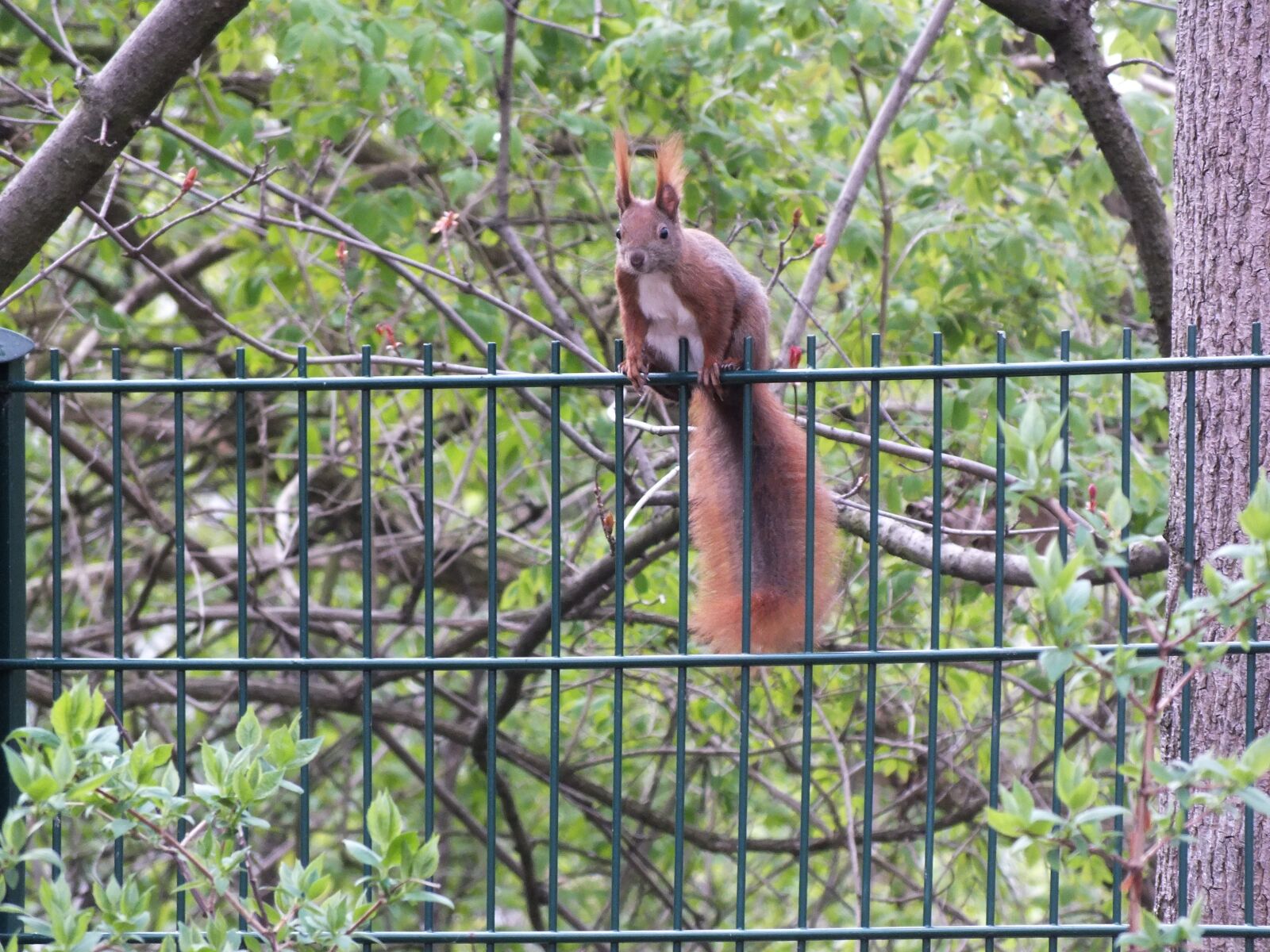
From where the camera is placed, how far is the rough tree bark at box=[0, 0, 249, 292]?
8.71 feet

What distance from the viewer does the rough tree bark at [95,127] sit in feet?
8.71

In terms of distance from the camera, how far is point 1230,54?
101 inches

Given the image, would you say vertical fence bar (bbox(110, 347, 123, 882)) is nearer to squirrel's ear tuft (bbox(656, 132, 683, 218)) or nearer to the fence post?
the fence post

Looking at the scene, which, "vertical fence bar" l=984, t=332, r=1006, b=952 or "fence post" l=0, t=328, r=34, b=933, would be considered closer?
"vertical fence bar" l=984, t=332, r=1006, b=952

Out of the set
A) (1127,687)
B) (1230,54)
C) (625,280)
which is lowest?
(1127,687)

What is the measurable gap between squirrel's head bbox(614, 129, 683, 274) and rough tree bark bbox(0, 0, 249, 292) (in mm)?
818

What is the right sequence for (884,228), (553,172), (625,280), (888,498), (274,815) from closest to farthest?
(625,280) < (888,498) < (884,228) < (553,172) < (274,815)

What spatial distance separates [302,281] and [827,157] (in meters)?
1.66

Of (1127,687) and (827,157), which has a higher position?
(827,157)

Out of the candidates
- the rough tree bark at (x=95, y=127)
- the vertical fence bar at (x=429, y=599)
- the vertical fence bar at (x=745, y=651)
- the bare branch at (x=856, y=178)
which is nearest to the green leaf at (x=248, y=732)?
the vertical fence bar at (x=429, y=599)

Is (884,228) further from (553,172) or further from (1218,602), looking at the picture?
(1218,602)

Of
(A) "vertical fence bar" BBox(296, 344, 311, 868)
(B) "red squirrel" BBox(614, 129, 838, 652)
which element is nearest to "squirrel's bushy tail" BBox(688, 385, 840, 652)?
(B) "red squirrel" BBox(614, 129, 838, 652)

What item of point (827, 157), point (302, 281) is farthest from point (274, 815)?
point (827, 157)

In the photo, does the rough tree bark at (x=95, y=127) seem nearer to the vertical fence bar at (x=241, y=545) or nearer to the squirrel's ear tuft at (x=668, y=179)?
the vertical fence bar at (x=241, y=545)
